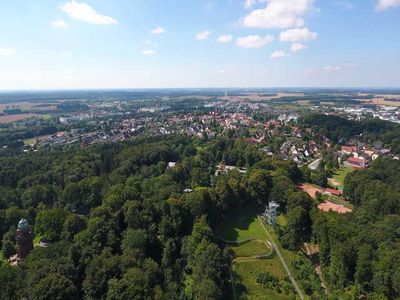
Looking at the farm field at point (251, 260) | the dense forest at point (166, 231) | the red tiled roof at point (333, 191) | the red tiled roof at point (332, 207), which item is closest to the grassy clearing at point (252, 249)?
the farm field at point (251, 260)

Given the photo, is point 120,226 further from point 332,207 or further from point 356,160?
point 356,160

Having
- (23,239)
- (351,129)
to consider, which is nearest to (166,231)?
(23,239)

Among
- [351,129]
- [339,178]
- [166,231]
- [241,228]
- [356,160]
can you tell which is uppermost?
[166,231]

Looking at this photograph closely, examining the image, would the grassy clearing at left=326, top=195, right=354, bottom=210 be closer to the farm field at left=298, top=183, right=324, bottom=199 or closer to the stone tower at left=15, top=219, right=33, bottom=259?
the farm field at left=298, top=183, right=324, bottom=199

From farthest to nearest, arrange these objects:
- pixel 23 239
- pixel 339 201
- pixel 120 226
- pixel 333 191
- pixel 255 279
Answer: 1. pixel 333 191
2. pixel 339 201
3. pixel 120 226
4. pixel 23 239
5. pixel 255 279

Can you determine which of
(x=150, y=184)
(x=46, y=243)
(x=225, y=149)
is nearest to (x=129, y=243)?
(x=46, y=243)

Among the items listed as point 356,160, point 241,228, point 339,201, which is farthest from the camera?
point 356,160
